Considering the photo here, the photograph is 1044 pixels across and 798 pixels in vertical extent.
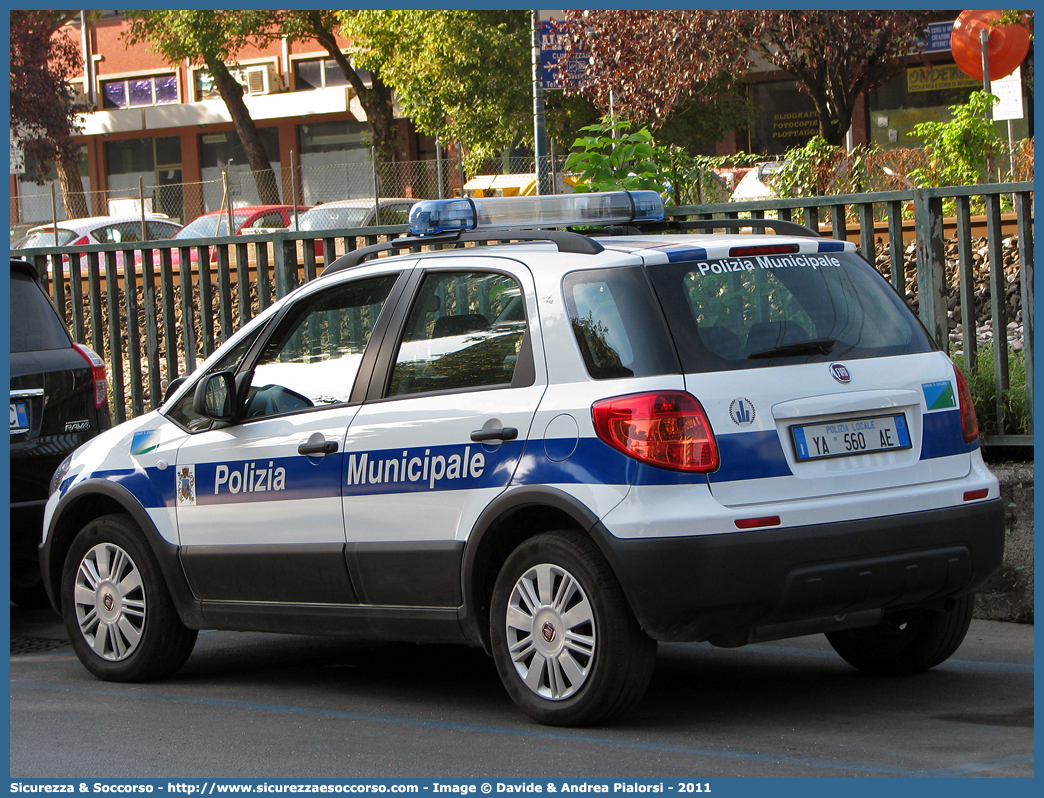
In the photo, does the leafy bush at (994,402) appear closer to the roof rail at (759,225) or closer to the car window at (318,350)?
the roof rail at (759,225)

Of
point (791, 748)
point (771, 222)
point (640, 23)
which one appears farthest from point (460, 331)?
point (640, 23)

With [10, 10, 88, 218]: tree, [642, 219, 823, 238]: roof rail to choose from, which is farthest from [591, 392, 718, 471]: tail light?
[10, 10, 88, 218]: tree

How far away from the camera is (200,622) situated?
240 inches

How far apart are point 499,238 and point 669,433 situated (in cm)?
136

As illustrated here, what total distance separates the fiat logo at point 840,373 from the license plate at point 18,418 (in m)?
4.38

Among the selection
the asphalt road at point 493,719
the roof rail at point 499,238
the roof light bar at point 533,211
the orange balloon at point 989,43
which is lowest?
the asphalt road at point 493,719

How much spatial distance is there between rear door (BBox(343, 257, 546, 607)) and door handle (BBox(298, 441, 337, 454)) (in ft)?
0.23

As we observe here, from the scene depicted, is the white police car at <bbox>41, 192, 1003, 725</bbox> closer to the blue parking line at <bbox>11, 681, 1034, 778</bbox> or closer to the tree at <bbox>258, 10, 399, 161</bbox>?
the blue parking line at <bbox>11, 681, 1034, 778</bbox>

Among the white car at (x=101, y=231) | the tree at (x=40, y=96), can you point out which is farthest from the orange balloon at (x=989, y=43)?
the tree at (x=40, y=96)

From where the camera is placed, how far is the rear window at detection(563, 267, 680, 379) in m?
4.84

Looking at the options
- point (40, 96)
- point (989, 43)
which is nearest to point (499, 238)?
point (989, 43)

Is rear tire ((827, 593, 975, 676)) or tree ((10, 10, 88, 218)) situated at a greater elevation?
tree ((10, 10, 88, 218))

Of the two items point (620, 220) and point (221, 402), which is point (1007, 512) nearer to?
point (620, 220)

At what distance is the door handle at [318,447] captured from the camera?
5590 mm
